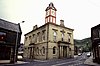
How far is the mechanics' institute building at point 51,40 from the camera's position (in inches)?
1168

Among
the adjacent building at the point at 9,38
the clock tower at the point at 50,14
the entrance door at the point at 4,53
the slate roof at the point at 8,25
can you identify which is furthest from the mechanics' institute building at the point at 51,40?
the entrance door at the point at 4,53

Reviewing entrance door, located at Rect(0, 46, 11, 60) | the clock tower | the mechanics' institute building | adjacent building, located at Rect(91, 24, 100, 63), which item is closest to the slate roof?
entrance door, located at Rect(0, 46, 11, 60)

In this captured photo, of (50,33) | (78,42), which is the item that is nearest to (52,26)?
Result: (50,33)

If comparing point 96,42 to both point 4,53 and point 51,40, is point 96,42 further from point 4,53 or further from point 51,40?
point 4,53

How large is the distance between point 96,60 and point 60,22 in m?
17.0

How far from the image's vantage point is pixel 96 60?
20.8m

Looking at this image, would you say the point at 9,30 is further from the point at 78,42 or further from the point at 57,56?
the point at 78,42

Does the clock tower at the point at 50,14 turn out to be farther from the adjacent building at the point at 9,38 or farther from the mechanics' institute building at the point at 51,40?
the adjacent building at the point at 9,38

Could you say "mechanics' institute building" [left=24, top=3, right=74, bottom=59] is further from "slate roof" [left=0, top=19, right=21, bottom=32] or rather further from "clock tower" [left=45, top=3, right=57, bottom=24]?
"slate roof" [left=0, top=19, right=21, bottom=32]

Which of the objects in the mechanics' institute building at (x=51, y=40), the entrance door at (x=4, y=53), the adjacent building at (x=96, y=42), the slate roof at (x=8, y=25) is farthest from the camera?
the mechanics' institute building at (x=51, y=40)

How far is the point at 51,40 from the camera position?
2994 centimetres

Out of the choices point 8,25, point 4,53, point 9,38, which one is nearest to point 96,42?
point 9,38

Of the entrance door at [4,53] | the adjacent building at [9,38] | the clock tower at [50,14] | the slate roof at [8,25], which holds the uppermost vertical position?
the clock tower at [50,14]

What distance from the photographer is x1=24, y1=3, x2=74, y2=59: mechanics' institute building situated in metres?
29.7
